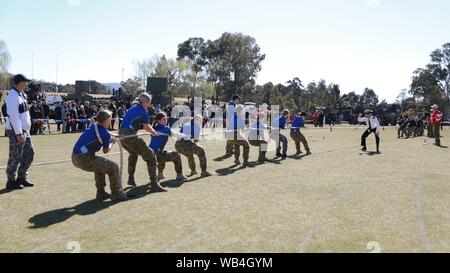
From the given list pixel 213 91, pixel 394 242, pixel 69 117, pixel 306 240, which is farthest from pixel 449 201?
pixel 213 91

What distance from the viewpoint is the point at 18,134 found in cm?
925

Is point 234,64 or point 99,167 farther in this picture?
point 234,64

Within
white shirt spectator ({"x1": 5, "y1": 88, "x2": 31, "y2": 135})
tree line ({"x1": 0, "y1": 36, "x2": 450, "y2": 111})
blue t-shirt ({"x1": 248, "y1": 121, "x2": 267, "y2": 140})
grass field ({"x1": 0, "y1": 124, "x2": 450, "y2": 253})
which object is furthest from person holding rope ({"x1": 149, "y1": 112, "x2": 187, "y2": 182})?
tree line ({"x1": 0, "y1": 36, "x2": 450, "y2": 111})

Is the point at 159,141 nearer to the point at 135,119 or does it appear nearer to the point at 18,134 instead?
the point at 135,119

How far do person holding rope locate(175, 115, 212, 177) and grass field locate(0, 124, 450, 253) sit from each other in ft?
1.97

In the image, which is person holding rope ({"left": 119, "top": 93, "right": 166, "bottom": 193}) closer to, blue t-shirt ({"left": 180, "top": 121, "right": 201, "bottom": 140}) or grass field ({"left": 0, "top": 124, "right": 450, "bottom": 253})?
grass field ({"left": 0, "top": 124, "right": 450, "bottom": 253})

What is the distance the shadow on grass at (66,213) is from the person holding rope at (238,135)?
586 cm

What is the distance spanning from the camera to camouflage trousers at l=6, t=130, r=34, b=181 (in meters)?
9.53

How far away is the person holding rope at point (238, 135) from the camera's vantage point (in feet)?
48.8

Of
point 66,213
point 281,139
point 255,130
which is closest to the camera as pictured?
point 66,213

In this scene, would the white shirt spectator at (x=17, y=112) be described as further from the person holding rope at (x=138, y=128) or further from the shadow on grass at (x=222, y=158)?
the shadow on grass at (x=222, y=158)

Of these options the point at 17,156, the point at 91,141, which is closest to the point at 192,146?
the point at 91,141

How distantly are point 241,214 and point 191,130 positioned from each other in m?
4.86

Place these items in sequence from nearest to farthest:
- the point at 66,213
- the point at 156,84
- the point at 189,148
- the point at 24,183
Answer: the point at 66,213 < the point at 24,183 < the point at 189,148 < the point at 156,84
